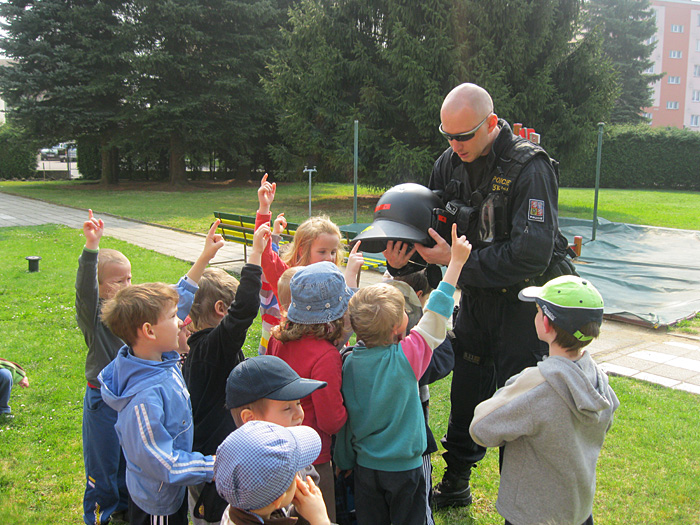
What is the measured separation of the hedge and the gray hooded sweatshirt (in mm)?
33445

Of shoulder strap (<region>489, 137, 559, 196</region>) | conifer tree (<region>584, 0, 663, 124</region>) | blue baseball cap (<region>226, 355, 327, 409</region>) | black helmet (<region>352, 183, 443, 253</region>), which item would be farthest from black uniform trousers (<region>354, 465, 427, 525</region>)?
conifer tree (<region>584, 0, 663, 124</region>)

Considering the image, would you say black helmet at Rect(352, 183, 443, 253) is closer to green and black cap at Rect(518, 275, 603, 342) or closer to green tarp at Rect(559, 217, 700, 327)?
green and black cap at Rect(518, 275, 603, 342)

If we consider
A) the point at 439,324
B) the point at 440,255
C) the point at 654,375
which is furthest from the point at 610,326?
the point at 439,324

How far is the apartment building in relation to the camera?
204 ft

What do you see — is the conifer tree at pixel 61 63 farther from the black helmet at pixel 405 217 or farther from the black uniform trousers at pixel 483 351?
the black uniform trousers at pixel 483 351

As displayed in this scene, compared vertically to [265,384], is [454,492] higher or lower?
lower

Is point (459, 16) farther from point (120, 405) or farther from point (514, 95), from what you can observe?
point (120, 405)

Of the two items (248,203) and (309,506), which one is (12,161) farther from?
(309,506)

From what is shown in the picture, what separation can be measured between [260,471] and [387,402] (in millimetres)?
986

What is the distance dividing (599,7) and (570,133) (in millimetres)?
31554

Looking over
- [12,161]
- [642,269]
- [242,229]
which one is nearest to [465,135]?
[242,229]

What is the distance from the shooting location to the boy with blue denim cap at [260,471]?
1.46 meters

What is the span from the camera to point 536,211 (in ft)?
8.93

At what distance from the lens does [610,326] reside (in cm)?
709
